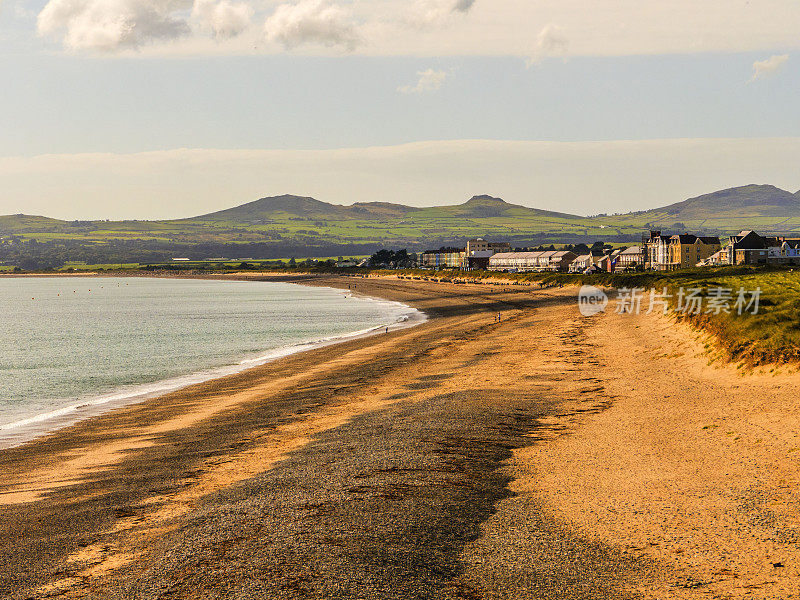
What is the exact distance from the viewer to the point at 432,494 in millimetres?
13500

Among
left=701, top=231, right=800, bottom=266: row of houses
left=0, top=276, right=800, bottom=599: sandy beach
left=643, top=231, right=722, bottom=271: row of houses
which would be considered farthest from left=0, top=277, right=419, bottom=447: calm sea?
left=643, top=231, right=722, bottom=271: row of houses

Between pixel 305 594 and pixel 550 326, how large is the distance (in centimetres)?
4345

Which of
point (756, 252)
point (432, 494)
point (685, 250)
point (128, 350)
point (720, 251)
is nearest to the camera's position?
point (432, 494)

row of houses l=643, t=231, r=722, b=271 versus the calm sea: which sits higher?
row of houses l=643, t=231, r=722, b=271

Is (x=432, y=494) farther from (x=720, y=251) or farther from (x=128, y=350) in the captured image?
(x=720, y=251)

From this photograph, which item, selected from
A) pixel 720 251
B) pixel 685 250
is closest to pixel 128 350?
pixel 720 251

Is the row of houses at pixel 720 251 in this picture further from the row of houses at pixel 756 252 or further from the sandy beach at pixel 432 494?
the sandy beach at pixel 432 494

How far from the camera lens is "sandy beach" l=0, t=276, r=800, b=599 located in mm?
9984

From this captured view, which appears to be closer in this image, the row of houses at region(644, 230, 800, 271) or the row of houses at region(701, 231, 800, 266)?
the row of houses at region(701, 231, 800, 266)

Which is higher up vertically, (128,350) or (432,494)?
(432,494)

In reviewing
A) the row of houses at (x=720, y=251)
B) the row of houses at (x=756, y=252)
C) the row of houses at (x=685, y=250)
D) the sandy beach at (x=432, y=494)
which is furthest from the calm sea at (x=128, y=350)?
the row of houses at (x=685, y=250)

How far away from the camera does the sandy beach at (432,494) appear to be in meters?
9.98

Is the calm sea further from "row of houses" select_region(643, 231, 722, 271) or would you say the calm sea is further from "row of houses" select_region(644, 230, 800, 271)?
"row of houses" select_region(643, 231, 722, 271)

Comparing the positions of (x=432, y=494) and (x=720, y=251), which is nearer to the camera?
(x=432, y=494)
